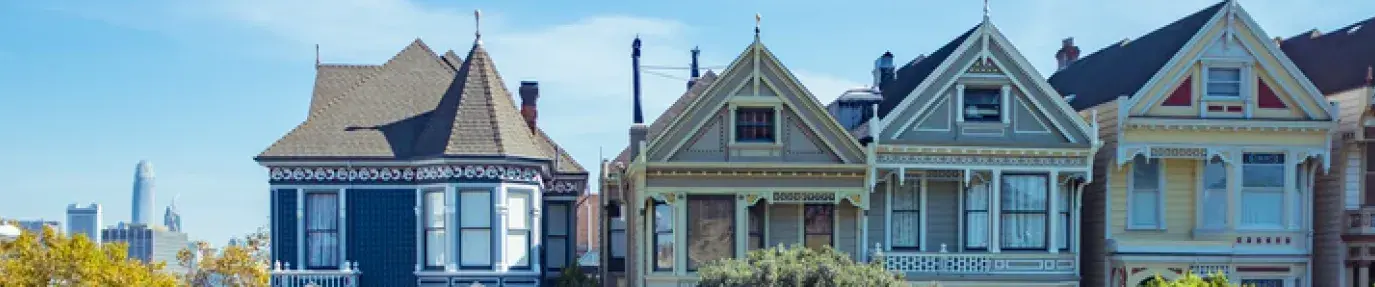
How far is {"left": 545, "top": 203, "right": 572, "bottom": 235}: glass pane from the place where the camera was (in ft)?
107

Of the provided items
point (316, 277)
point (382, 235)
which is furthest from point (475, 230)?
point (316, 277)

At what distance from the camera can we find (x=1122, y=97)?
2836 centimetres

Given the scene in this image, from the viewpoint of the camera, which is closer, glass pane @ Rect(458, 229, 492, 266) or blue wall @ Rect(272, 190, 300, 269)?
glass pane @ Rect(458, 229, 492, 266)

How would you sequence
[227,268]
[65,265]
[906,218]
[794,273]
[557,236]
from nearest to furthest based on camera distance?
[65,265], [794,273], [227,268], [906,218], [557,236]

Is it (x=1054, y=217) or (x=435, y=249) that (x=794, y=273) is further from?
Answer: (x=435, y=249)

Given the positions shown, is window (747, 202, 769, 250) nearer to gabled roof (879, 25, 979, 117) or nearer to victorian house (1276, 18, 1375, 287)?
gabled roof (879, 25, 979, 117)

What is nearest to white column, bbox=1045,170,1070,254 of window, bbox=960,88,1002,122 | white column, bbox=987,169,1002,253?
white column, bbox=987,169,1002,253

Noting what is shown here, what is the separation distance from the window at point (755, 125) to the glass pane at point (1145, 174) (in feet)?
26.7

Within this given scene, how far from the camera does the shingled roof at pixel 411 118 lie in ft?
96.1

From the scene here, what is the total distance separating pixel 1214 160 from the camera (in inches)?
1156

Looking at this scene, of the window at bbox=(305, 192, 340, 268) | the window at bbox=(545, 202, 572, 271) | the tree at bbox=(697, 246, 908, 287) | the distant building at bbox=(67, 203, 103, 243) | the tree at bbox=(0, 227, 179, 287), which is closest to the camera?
the tree at bbox=(0, 227, 179, 287)

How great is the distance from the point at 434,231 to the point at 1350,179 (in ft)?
65.1

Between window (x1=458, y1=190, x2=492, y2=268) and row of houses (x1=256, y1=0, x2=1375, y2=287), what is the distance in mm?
49

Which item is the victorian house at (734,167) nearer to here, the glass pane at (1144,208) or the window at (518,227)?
the window at (518,227)
